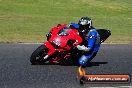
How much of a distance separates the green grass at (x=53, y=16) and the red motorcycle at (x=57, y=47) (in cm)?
596

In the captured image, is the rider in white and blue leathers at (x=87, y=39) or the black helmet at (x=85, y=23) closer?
the rider in white and blue leathers at (x=87, y=39)

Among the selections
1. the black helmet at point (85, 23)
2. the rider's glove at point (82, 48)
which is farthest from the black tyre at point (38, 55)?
the black helmet at point (85, 23)

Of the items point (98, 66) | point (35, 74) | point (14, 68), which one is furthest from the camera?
point (98, 66)

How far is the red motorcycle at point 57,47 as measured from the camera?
45.5 ft

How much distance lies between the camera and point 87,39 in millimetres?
13977

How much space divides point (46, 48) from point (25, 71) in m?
1.28

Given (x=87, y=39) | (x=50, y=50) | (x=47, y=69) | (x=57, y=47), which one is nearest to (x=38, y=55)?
(x=50, y=50)

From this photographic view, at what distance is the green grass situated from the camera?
73.6ft

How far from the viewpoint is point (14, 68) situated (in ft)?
44.0

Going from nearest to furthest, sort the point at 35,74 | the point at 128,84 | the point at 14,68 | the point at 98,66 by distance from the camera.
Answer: the point at 128,84
the point at 35,74
the point at 14,68
the point at 98,66

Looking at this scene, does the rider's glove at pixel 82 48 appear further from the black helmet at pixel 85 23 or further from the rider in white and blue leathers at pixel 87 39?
the black helmet at pixel 85 23

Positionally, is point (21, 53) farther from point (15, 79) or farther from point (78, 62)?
point (15, 79)

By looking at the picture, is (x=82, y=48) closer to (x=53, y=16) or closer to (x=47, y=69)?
(x=47, y=69)

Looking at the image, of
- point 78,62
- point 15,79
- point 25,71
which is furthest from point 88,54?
A: point 15,79
